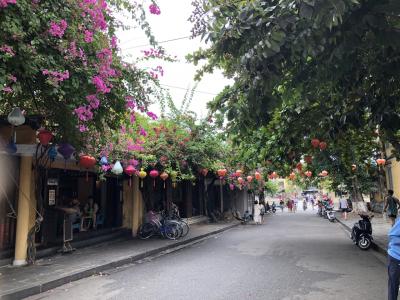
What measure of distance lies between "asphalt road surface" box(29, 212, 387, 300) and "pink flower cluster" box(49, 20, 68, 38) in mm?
4494

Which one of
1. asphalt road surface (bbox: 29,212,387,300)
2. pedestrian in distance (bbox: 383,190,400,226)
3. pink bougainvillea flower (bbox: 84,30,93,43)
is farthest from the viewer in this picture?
pedestrian in distance (bbox: 383,190,400,226)

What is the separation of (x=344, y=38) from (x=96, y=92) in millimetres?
3580

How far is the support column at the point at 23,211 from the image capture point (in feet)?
31.2

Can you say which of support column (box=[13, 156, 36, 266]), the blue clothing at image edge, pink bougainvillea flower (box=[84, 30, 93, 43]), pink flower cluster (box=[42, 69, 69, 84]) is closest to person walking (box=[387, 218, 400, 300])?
the blue clothing at image edge

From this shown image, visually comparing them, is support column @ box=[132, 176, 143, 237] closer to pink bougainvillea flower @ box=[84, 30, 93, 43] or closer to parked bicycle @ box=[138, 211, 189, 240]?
parked bicycle @ box=[138, 211, 189, 240]

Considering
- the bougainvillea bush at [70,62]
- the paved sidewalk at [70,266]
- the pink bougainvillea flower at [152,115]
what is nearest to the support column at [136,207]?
the paved sidewalk at [70,266]

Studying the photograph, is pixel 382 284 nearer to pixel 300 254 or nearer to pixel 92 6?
pixel 300 254

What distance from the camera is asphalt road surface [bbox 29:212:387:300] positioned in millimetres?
6801

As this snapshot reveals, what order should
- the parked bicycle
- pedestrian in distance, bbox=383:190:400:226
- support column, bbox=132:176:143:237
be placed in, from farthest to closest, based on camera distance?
support column, bbox=132:176:143:237, the parked bicycle, pedestrian in distance, bbox=383:190:400:226

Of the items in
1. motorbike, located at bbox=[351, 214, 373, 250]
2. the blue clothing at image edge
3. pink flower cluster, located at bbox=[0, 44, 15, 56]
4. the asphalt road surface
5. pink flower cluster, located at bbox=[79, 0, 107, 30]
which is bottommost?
the asphalt road surface

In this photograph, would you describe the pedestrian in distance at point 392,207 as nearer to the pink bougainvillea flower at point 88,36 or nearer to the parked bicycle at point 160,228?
the parked bicycle at point 160,228

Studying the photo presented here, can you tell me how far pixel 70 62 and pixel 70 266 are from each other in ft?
19.1

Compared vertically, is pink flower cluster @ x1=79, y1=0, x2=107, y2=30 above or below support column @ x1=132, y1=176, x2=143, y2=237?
above

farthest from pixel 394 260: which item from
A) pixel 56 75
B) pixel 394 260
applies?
pixel 56 75
